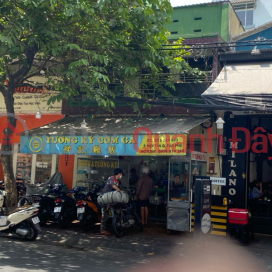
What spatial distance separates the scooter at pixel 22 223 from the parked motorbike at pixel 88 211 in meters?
1.43

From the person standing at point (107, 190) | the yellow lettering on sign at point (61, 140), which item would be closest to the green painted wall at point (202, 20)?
the yellow lettering on sign at point (61, 140)

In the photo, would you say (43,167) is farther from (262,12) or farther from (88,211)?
(262,12)

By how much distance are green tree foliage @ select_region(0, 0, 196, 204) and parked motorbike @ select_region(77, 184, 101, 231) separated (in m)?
2.52

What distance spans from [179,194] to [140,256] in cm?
262

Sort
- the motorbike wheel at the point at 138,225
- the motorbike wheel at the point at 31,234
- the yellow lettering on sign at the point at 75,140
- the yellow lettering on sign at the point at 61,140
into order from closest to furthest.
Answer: the motorbike wheel at the point at 31,234
the motorbike wheel at the point at 138,225
the yellow lettering on sign at the point at 75,140
the yellow lettering on sign at the point at 61,140

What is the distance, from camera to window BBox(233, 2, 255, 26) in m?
24.1

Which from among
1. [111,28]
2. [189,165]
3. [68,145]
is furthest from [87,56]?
[189,165]

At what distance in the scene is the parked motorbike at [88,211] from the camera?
986 cm

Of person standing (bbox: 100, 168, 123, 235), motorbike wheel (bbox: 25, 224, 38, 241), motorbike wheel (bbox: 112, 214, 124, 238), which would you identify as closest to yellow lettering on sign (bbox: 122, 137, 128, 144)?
person standing (bbox: 100, 168, 123, 235)

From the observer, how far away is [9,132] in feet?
A: 35.6

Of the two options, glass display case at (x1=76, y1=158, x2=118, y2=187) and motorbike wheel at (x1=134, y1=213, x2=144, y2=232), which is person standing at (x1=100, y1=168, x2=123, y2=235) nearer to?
motorbike wheel at (x1=134, y1=213, x2=144, y2=232)

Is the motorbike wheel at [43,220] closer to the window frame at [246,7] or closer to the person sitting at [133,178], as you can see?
the person sitting at [133,178]

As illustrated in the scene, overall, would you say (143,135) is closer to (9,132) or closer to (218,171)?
(218,171)

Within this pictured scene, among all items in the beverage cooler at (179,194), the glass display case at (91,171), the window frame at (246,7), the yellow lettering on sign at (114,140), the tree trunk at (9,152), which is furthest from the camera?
the window frame at (246,7)
